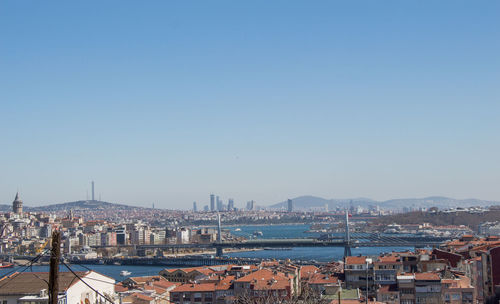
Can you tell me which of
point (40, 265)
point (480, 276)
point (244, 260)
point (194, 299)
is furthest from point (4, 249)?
point (480, 276)

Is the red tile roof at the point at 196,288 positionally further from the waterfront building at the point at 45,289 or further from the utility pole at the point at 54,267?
the utility pole at the point at 54,267

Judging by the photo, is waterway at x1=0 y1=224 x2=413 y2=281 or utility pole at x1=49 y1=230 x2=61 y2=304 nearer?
utility pole at x1=49 y1=230 x2=61 y2=304

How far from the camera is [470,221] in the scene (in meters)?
97.9

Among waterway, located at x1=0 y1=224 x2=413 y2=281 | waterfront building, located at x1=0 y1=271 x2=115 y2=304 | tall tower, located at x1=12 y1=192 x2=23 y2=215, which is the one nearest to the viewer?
waterfront building, located at x1=0 y1=271 x2=115 y2=304

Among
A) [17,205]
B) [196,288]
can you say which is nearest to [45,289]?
[196,288]

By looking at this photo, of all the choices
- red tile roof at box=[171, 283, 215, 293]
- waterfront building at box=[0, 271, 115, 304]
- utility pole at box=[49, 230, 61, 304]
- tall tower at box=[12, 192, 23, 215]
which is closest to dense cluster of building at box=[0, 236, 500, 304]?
red tile roof at box=[171, 283, 215, 293]

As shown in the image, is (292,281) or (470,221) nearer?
(292,281)

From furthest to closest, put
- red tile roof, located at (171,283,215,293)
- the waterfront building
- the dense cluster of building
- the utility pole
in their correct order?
red tile roof, located at (171,283,215,293), the dense cluster of building, the waterfront building, the utility pole

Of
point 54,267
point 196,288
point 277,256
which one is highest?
point 54,267

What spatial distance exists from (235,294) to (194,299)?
4.15 ft

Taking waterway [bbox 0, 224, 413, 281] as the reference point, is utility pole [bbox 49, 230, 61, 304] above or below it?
above

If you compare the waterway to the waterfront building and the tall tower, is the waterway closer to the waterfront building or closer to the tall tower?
the waterfront building

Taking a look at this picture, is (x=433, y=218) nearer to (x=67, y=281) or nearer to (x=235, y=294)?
(x=235, y=294)

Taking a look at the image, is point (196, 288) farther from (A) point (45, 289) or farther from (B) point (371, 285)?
(A) point (45, 289)
